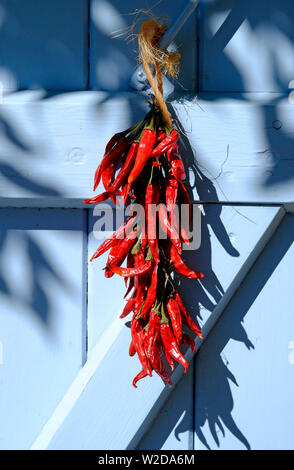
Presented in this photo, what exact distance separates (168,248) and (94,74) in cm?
45

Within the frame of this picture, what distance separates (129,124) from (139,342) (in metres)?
0.50

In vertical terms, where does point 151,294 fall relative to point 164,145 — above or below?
below

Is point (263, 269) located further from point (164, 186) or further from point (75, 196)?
point (75, 196)

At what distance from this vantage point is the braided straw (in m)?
0.97

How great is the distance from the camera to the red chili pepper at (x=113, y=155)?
98 centimetres

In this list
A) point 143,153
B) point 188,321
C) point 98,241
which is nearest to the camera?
point 143,153

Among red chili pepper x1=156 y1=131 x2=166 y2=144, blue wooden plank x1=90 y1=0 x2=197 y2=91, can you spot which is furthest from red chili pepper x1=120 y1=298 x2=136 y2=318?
blue wooden plank x1=90 y1=0 x2=197 y2=91

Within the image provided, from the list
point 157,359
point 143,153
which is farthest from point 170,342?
point 143,153

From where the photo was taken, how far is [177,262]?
1.00 metres

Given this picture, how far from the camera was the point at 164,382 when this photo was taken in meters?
1.13

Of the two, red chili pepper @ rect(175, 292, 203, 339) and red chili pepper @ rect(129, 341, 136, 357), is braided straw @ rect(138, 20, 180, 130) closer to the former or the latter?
red chili pepper @ rect(175, 292, 203, 339)

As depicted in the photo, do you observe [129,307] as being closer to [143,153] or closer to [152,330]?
[152,330]

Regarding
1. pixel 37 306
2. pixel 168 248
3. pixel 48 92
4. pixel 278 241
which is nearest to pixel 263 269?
pixel 278 241

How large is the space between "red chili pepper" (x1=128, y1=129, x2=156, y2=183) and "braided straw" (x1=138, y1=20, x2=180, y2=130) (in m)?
0.07
